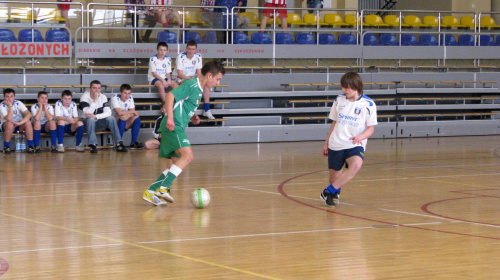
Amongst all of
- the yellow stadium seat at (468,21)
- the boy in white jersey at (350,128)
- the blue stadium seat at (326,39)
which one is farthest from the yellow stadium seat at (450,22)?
the boy in white jersey at (350,128)

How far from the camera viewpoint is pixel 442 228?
680cm

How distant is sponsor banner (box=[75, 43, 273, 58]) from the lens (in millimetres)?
17781

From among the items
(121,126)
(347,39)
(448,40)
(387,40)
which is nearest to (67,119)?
(121,126)

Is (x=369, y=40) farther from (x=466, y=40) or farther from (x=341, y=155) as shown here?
(x=341, y=155)

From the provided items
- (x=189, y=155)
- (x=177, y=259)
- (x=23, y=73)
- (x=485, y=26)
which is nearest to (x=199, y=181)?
(x=189, y=155)

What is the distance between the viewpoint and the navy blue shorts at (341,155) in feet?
26.7

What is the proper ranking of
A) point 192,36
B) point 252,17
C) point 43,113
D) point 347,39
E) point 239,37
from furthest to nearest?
1. point 347,39
2. point 252,17
3. point 239,37
4. point 192,36
5. point 43,113

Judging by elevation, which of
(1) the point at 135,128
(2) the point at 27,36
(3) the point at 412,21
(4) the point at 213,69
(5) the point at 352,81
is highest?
(3) the point at 412,21

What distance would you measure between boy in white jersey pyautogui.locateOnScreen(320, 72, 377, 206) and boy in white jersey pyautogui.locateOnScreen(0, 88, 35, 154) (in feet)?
29.4

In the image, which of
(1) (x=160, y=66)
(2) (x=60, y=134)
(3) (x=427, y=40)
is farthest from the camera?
(3) (x=427, y=40)

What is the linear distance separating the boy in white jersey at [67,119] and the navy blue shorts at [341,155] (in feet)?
28.3

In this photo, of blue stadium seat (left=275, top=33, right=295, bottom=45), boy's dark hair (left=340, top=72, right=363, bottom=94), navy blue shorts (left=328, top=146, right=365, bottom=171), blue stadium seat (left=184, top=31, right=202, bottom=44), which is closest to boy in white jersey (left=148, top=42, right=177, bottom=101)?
blue stadium seat (left=184, top=31, right=202, bottom=44)

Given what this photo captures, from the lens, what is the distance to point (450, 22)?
22781 millimetres

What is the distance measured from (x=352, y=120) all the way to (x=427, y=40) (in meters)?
14.9
